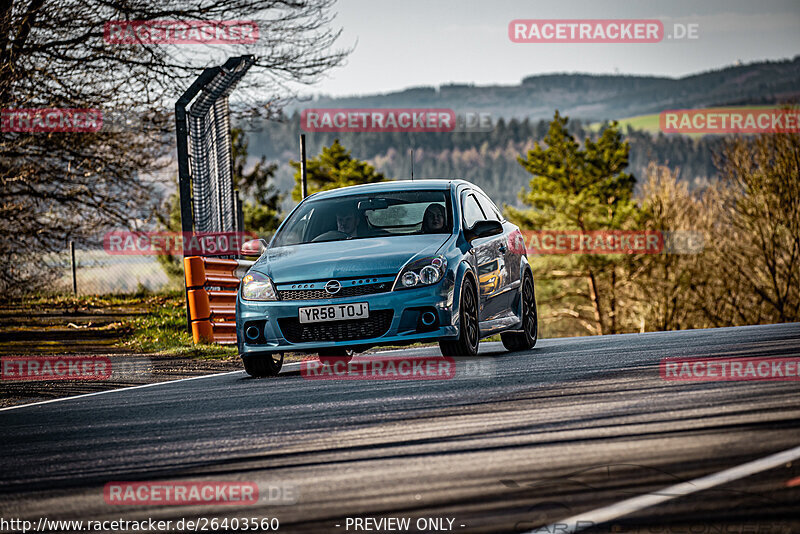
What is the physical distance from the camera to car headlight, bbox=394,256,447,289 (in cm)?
902

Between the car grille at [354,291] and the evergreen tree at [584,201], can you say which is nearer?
the car grille at [354,291]

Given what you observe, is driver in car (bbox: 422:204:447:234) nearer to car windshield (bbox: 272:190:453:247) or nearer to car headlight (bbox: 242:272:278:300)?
car windshield (bbox: 272:190:453:247)

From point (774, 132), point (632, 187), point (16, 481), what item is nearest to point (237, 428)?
point (16, 481)

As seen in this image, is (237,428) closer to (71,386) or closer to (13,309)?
(71,386)

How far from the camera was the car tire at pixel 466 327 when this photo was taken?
364 inches

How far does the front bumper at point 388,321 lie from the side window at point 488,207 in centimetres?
262

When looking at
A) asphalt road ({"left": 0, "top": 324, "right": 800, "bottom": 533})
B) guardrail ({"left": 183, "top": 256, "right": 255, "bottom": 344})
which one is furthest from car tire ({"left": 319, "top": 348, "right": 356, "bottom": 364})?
guardrail ({"left": 183, "top": 256, "right": 255, "bottom": 344})

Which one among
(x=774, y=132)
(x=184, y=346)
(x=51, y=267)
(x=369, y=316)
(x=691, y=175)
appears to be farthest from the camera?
(x=691, y=175)

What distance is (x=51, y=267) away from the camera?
20.9 m

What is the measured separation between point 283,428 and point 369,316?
271cm

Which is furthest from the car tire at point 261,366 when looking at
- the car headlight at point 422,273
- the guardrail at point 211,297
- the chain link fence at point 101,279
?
the chain link fence at point 101,279

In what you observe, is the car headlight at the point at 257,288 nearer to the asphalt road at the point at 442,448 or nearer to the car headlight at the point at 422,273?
the asphalt road at the point at 442,448

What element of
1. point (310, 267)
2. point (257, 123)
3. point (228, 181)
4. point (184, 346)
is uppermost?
point (257, 123)

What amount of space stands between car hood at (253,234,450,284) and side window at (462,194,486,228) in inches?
27.2
